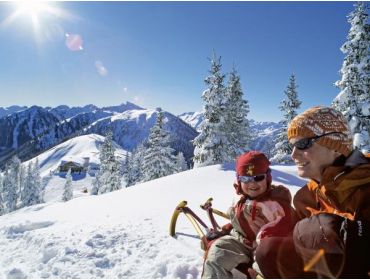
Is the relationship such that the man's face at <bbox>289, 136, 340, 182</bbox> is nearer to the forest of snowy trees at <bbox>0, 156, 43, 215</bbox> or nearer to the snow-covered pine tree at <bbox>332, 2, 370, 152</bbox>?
the snow-covered pine tree at <bbox>332, 2, 370, 152</bbox>

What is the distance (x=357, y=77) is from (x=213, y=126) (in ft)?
43.2

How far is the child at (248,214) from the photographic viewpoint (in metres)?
4.12

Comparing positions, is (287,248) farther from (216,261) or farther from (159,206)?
(159,206)

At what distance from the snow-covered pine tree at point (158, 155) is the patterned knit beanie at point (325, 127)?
33510mm

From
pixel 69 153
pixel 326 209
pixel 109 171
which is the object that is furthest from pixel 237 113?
pixel 69 153

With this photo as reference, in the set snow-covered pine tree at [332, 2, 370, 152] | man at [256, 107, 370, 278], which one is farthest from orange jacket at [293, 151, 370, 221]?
snow-covered pine tree at [332, 2, 370, 152]

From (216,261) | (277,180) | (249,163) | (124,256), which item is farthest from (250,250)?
(277,180)

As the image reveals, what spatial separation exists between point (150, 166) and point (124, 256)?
103 feet

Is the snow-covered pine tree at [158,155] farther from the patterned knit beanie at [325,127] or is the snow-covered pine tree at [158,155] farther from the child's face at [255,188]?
the patterned knit beanie at [325,127]

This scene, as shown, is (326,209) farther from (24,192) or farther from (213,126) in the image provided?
(24,192)

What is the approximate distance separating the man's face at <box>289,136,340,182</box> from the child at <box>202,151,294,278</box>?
2.79 feet

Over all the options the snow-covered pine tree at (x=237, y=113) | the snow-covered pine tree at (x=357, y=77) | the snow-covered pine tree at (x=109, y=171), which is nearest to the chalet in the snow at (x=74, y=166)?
the snow-covered pine tree at (x=109, y=171)

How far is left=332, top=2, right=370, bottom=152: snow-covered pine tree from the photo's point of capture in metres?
21.1

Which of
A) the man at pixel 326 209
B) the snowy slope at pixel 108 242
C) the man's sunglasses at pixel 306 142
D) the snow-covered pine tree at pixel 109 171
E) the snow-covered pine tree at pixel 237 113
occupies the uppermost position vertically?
the snow-covered pine tree at pixel 237 113
